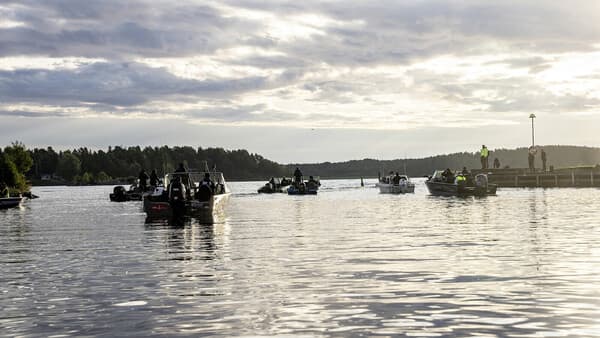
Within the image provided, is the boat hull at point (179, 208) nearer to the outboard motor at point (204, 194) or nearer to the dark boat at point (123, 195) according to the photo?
the outboard motor at point (204, 194)

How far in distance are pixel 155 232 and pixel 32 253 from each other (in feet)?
33.4

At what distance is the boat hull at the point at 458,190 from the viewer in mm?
82812

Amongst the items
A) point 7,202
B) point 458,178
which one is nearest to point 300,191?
point 458,178

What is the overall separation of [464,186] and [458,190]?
4.16 ft

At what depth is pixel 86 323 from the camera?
543 inches

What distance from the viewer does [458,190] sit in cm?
8481

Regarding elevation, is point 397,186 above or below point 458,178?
below

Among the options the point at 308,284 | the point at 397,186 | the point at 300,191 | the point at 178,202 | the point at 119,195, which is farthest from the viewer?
the point at 397,186

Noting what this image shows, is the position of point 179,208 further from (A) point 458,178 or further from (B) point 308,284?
(A) point 458,178

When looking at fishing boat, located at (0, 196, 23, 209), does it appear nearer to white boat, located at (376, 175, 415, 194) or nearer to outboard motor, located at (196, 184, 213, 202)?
outboard motor, located at (196, 184, 213, 202)

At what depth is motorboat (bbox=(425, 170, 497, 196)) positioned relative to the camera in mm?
82875

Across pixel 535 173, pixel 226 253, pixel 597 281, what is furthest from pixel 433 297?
pixel 535 173

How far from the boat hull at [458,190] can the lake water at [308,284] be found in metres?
48.4

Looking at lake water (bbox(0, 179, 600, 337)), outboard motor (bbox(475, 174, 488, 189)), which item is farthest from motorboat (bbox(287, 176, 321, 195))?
lake water (bbox(0, 179, 600, 337))
